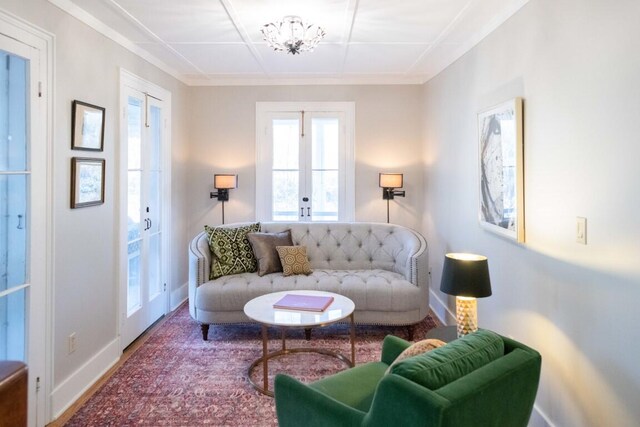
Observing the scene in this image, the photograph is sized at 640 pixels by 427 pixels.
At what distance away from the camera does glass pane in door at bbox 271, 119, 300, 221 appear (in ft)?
15.6

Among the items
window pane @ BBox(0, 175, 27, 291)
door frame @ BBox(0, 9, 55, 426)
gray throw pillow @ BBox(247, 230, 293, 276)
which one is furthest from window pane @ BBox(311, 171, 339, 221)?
window pane @ BBox(0, 175, 27, 291)

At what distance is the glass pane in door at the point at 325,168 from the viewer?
15.6 ft

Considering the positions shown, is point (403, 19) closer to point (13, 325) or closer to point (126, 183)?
point (126, 183)

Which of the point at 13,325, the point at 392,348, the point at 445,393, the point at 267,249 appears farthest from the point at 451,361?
the point at 267,249

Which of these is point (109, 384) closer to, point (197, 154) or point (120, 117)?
point (120, 117)

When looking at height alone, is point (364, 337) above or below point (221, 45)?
below

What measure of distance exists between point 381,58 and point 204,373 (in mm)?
3217

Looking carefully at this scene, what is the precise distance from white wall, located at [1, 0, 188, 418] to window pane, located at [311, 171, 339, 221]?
2.25m

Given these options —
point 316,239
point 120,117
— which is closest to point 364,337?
point 316,239

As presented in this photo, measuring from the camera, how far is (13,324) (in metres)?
2.13

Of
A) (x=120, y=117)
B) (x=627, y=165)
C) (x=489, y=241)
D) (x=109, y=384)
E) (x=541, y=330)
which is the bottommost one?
(x=109, y=384)

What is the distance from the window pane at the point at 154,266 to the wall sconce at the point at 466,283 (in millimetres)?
2836

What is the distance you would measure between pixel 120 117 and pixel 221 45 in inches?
42.3

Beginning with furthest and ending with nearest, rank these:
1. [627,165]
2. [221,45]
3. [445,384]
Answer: [221,45] < [627,165] < [445,384]
